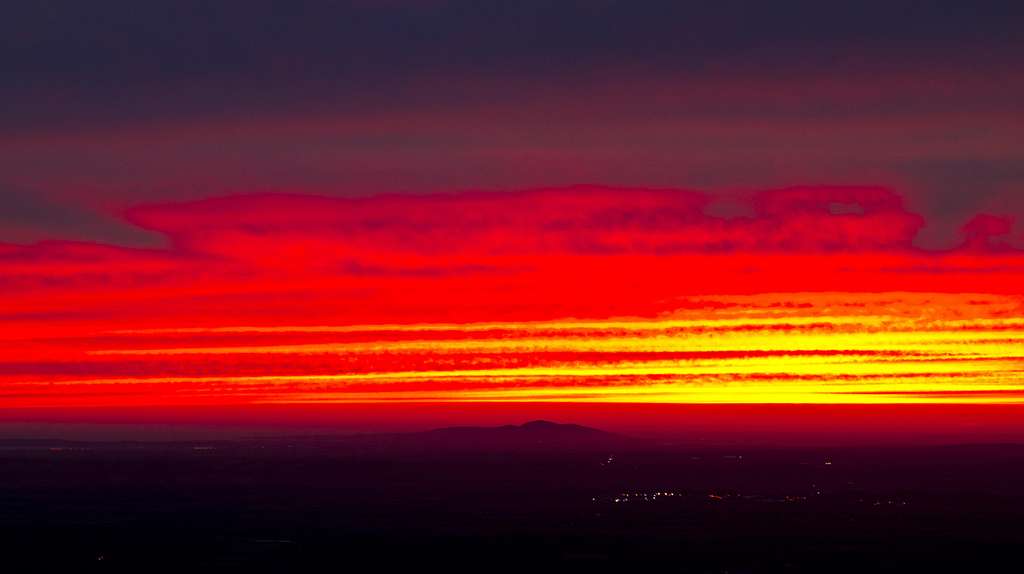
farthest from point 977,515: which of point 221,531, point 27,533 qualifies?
Result: point 27,533

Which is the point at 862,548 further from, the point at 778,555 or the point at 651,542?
the point at 651,542

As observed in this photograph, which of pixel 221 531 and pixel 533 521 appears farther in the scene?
pixel 533 521

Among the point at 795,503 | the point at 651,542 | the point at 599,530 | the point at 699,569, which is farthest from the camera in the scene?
the point at 795,503

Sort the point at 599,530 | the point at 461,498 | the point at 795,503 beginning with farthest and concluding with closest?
1. the point at 461,498
2. the point at 795,503
3. the point at 599,530

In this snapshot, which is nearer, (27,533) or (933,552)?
(933,552)

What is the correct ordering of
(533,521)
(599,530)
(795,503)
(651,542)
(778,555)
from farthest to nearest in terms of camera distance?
1. (795,503)
2. (533,521)
3. (599,530)
4. (651,542)
5. (778,555)

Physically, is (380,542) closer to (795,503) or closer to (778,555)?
(778,555)

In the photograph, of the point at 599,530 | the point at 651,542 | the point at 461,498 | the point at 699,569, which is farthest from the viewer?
the point at 461,498

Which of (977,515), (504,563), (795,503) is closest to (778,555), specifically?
(504,563)

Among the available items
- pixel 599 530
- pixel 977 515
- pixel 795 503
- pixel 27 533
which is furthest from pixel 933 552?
pixel 27 533
